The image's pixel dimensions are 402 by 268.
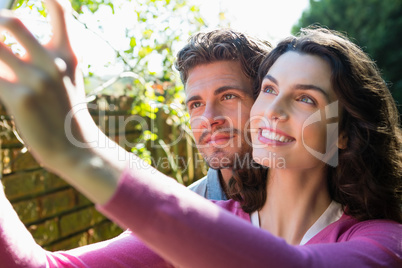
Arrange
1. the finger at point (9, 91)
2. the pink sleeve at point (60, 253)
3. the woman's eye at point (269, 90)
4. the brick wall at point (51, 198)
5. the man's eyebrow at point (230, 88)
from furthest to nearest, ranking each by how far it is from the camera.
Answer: the brick wall at point (51, 198), the man's eyebrow at point (230, 88), the woman's eye at point (269, 90), the pink sleeve at point (60, 253), the finger at point (9, 91)

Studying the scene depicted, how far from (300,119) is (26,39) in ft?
2.94

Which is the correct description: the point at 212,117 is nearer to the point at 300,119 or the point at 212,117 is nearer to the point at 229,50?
the point at 229,50

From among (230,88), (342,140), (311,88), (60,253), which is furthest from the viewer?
(230,88)

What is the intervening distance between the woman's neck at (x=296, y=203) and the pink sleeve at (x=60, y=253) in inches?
15.7

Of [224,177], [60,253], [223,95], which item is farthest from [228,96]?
[60,253]

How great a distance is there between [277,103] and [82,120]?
791mm

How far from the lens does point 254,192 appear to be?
1491 mm

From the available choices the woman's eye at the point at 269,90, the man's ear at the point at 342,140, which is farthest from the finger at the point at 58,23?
the man's ear at the point at 342,140

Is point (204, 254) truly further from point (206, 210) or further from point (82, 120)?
point (82, 120)

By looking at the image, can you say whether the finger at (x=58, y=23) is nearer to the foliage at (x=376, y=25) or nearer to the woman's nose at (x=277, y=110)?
the woman's nose at (x=277, y=110)

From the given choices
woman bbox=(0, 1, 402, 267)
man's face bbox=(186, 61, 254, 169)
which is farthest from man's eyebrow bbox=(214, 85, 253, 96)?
woman bbox=(0, 1, 402, 267)

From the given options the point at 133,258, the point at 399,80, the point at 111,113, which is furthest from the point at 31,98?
the point at 399,80

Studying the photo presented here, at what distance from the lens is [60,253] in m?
1.12

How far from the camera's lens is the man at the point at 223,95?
203 cm
